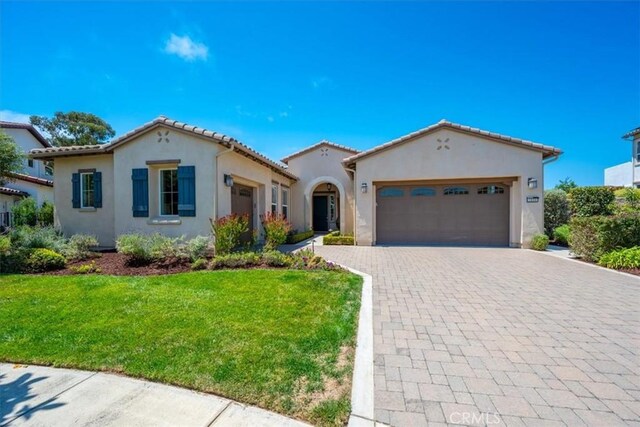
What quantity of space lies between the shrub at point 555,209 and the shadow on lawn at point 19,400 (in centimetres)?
1879

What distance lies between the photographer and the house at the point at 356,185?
32.1 feet

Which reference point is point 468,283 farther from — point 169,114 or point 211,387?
point 169,114

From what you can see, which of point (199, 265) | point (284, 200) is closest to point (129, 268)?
point (199, 265)

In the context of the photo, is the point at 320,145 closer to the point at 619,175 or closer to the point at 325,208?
the point at 325,208

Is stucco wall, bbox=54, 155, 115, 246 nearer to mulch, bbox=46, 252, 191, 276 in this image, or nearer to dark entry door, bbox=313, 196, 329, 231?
mulch, bbox=46, 252, 191, 276

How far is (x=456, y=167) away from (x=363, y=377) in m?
11.6

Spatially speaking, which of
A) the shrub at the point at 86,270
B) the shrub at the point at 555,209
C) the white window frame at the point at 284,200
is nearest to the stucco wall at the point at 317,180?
the white window frame at the point at 284,200

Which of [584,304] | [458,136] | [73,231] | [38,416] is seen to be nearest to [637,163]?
[458,136]

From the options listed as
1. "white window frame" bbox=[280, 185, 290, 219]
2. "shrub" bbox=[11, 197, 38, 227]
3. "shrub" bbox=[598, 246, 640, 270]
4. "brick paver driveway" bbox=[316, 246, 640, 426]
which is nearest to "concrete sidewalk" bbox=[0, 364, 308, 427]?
"brick paver driveway" bbox=[316, 246, 640, 426]

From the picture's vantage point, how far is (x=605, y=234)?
8625 mm

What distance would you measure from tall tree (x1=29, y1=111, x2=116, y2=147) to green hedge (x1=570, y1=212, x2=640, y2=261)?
44267 millimetres

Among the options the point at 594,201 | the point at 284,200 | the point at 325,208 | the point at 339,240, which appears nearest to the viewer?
the point at 594,201

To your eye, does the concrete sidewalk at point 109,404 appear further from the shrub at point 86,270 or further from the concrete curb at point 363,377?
the shrub at point 86,270

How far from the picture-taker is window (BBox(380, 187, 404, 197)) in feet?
44.7
